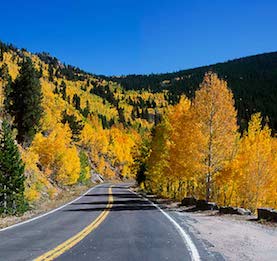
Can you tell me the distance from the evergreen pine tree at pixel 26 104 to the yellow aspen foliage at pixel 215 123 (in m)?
27.0

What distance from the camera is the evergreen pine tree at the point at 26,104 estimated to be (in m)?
47.6

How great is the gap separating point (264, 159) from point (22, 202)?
22.0m

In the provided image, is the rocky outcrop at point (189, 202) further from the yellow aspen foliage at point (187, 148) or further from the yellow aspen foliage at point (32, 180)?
the yellow aspen foliage at point (32, 180)

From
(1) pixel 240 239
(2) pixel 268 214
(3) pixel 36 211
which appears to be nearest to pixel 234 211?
(2) pixel 268 214

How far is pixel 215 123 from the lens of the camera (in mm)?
26469

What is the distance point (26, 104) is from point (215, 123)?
28.7 metres

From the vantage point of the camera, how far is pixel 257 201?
106ft

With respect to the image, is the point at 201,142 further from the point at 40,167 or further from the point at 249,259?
the point at 40,167

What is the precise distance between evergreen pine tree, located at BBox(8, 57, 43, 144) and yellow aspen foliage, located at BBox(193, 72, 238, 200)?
27.0 m

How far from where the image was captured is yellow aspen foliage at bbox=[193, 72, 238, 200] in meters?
26.2

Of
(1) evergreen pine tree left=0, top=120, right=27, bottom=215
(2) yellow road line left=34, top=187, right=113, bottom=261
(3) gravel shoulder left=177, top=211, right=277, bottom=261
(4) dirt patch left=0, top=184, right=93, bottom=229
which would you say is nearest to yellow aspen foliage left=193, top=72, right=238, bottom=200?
(3) gravel shoulder left=177, top=211, right=277, bottom=261

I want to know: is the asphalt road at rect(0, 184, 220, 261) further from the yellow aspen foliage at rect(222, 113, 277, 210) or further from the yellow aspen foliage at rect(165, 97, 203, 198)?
the yellow aspen foliage at rect(222, 113, 277, 210)

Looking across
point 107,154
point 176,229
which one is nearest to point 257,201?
point 176,229

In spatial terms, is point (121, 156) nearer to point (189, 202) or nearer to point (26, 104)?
point (26, 104)
